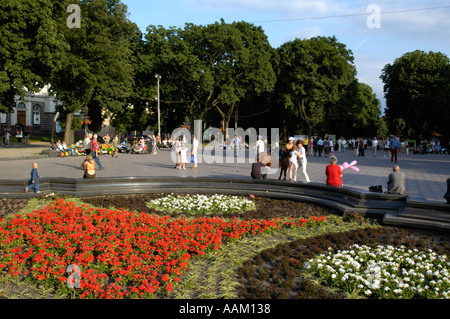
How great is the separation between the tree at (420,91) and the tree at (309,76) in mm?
7306

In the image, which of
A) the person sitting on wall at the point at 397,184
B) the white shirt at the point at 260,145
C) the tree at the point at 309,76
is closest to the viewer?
the person sitting on wall at the point at 397,184

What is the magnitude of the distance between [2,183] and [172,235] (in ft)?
23.0

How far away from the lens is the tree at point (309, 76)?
51906mm

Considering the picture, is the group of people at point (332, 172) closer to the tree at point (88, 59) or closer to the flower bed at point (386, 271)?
the flower bed at point (386, 271)

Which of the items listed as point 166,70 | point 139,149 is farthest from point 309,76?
point 139,149

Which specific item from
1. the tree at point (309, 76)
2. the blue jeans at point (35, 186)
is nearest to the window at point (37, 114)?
the tree at point (309, 76)

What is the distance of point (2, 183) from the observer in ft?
40.7

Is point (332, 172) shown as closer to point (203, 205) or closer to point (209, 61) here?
point (203, 205)

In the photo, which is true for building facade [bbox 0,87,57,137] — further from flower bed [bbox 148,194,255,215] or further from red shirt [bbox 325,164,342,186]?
red shirt [bbox 325,164,342,186]

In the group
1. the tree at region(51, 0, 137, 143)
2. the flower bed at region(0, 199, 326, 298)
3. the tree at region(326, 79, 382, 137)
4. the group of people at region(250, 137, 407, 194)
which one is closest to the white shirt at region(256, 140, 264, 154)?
the group of people at region(250, 137, 407, 194)

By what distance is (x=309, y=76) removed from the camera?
5175cm

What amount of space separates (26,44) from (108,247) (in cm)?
2504

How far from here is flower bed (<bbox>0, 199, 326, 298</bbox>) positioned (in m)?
5.88
